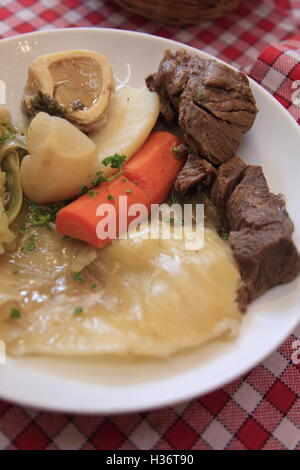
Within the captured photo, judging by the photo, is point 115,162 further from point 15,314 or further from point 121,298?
point 15,314

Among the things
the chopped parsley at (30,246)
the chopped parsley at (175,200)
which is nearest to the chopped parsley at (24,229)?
the chopped parsley at (30,246)

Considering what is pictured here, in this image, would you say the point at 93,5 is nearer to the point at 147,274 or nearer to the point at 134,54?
the point at 134,54

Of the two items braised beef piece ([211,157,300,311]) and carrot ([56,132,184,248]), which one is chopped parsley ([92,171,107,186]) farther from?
braised beef piece ([211,157,300,311])

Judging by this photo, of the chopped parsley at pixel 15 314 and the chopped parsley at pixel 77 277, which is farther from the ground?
the chopped parsley at pixel 77 277

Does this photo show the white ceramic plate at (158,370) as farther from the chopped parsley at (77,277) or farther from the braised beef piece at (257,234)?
the chopped parsley at (77,277)

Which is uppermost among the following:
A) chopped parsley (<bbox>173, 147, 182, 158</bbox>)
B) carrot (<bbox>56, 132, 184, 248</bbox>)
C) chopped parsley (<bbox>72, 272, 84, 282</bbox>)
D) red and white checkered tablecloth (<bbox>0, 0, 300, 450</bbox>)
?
chopped parsley (<bbox>173, 147, 182, 158</bbox>)

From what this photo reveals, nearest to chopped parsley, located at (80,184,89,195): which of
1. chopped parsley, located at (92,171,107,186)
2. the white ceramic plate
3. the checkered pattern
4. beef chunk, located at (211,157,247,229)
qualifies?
chopped parsley, located at (92,171,107,186)

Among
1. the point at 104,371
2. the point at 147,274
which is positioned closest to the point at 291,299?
the point at 147,274
